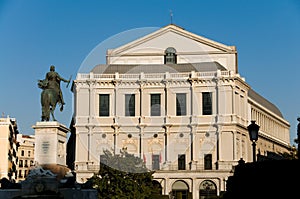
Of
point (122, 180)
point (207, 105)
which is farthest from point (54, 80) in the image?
point (207, 105)

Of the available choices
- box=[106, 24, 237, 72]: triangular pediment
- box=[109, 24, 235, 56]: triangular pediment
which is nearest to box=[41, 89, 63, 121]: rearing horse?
box=[106, 24, 237, 72]: triangular pediment

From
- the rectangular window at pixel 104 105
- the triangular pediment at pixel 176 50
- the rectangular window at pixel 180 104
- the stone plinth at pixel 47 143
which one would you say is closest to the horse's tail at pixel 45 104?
the stone plinth at pixel 47 143

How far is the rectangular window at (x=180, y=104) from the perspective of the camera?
230ft

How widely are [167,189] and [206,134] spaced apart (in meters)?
7.59

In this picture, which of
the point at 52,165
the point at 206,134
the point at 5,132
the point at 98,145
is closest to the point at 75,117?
the point at 98,145

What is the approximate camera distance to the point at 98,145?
71000 millimetres

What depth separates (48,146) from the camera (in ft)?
76.1

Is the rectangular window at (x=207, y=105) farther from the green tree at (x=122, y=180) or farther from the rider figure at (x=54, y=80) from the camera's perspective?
the rider figure at (x=54, y=80)

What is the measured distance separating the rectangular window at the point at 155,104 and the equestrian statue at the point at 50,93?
1828 inches

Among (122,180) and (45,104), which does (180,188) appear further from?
(45,104)

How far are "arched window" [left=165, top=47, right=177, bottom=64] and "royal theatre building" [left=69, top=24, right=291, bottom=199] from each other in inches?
131

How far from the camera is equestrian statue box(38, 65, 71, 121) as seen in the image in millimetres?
23750

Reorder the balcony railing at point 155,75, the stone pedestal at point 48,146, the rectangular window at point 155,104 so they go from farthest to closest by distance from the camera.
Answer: the rectangular window at point 155,104 < the balcony railing at point 155,75 < the stone pedestal at point 48,146

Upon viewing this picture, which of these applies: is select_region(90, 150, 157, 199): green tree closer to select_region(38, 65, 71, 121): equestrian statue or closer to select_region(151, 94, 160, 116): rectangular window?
select_region(151, 94, 160, 116): rectangular window
